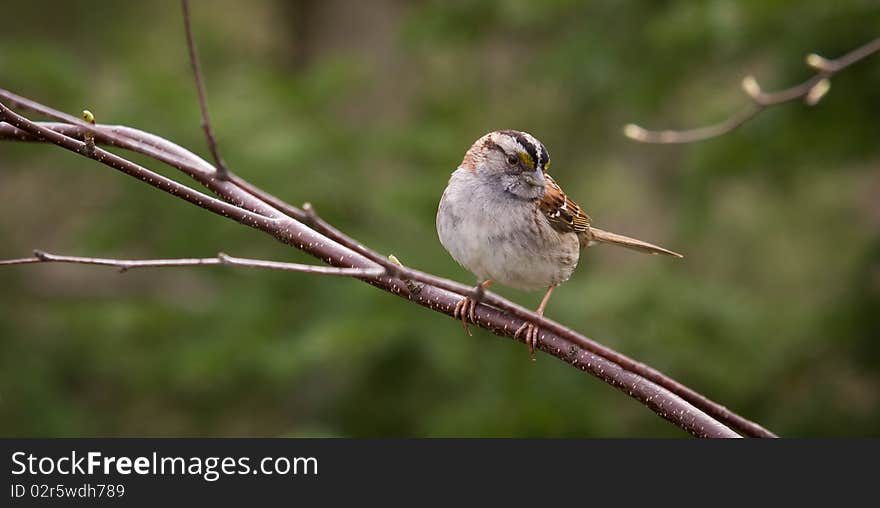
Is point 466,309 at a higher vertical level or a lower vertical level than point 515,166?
lower

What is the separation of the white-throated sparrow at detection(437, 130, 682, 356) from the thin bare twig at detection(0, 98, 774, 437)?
1.55 feet

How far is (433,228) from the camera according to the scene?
656 cm

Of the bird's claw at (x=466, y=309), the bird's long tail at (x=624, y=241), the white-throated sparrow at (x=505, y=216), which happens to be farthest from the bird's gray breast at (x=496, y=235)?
the bird's long tail at (x=624, y=241)

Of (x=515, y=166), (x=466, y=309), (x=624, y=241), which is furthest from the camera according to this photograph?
(x=624, y=241)

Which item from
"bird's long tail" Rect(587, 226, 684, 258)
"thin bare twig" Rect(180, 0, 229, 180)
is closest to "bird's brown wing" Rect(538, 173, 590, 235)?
"bird's long tail" Rect(587, 226, 684, 258)

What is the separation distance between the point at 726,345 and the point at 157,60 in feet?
16.2

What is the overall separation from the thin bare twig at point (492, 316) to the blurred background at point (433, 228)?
2536 mm

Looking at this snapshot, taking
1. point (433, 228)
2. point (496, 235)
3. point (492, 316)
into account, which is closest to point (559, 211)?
point (496, 235)

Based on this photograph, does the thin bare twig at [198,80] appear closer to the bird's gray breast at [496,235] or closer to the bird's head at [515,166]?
the bird's gray breast at [496,235]

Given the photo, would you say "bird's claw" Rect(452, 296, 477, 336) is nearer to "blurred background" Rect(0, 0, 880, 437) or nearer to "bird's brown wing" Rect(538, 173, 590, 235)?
"bird's brown wing" Rect(538, 173, 590, 235)

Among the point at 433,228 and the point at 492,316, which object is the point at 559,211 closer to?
the point at 492,316

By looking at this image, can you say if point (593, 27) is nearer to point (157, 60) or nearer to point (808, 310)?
point (808, 310)

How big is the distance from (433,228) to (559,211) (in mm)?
2556

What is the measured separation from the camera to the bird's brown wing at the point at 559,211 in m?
3.95
